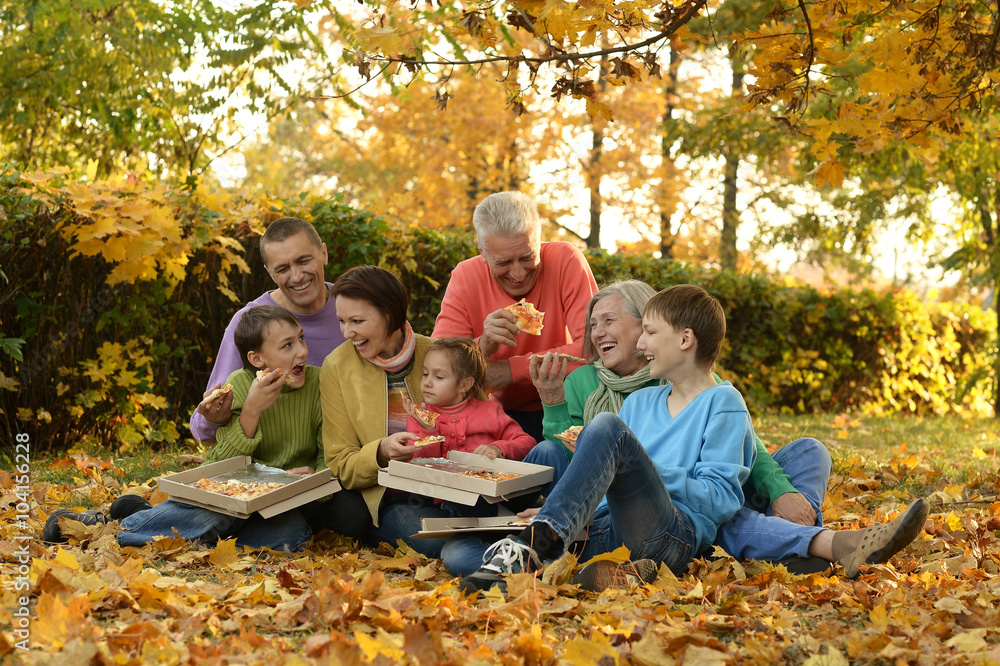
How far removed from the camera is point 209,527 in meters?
3.54

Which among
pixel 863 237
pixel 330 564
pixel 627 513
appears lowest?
pixel 330 564

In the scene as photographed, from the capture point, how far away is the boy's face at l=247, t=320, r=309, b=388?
3.90 meters

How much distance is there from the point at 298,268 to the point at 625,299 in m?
1.66

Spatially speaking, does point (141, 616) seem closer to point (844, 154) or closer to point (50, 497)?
point (50, 497)

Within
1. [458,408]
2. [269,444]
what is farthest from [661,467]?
[269,444]

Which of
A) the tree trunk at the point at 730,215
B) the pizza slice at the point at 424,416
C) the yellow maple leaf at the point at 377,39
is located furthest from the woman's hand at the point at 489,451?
the tree trunk at the point at 730,215

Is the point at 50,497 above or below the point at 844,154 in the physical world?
below

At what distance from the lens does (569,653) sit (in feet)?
7.08

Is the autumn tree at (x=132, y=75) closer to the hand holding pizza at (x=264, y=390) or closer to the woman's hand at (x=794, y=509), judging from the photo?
the hand holding pizza at (x=264, y=390)

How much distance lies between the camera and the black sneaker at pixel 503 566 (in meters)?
2.82

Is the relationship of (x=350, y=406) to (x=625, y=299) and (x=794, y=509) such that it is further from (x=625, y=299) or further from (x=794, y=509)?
(x=794, y=509)

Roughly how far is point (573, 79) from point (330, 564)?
2.34 meters

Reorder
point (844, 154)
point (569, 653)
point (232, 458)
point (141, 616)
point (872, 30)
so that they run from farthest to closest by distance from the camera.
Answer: point (844, 154)
point (872, 30)
point (232, 458)
point (141, 616)
point (569, 653)

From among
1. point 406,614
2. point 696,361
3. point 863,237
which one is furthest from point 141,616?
point 863,237
